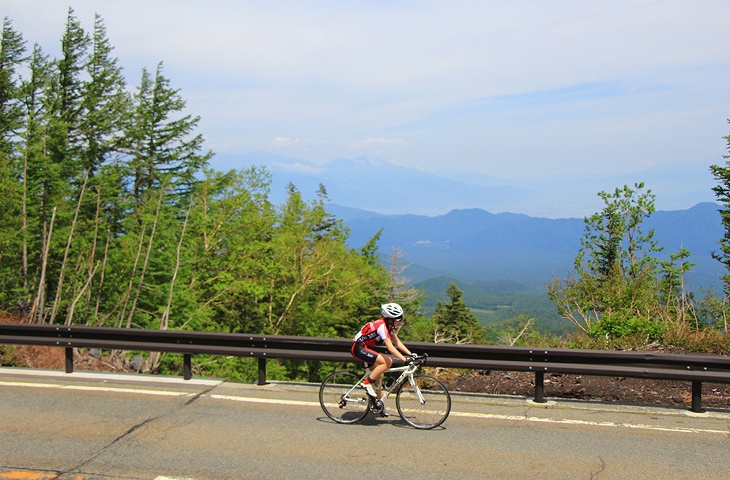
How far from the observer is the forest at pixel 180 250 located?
1794 centimetres

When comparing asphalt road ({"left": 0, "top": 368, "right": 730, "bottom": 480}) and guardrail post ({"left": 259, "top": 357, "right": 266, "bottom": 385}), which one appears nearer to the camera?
asphalt road ({"left": 0, "top": 368, "right": 730, "bottom": 480})

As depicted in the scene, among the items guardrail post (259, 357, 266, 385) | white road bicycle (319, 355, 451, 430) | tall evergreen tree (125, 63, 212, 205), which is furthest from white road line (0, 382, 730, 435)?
tall evergreen tree (125, 63, 212, 205)

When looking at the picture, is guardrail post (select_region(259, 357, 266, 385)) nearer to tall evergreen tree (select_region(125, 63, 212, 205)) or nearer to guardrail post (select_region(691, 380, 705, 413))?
guardrail post (select_region(691, 380, 705, 413))

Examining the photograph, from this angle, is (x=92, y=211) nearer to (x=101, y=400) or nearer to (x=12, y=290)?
(x=12, y=290)

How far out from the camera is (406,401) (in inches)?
294

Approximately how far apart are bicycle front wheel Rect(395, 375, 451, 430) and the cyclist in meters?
0.31

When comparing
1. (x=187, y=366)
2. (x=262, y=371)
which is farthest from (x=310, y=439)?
(x=187, y=366)

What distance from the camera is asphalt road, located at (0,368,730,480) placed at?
574 cm

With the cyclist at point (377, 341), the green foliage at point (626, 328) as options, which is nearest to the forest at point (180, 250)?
the green foliage at point (626, 328)

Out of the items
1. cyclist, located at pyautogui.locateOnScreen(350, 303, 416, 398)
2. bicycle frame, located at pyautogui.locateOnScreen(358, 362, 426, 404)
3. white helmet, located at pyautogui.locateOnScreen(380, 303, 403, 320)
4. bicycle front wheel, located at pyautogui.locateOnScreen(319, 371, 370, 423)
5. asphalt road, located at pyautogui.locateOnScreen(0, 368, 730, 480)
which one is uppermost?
white helmet, located at pyautogui.locateOnScreen(380, 303, 403, 320)

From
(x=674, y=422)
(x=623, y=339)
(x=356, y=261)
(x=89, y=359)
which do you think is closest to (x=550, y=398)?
(x=674, y=422)

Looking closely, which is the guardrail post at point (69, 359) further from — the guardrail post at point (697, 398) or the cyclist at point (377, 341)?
the guardrail post at point (697, 398)

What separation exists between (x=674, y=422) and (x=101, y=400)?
23.3 ft

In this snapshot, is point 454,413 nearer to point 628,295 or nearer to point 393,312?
point 393,312
